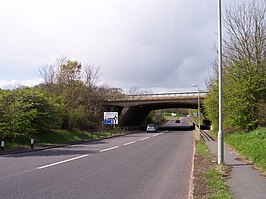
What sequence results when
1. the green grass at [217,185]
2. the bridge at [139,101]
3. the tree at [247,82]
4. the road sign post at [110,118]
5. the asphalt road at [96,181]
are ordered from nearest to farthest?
the green grass at [217,185] → the asphalt road at [96,181] → the tree at [247,82] → the road sign post at [110,118] → the bridge at [139,101]

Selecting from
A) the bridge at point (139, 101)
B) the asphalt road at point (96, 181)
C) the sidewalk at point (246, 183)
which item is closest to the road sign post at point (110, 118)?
the bridge at point (139, 101)

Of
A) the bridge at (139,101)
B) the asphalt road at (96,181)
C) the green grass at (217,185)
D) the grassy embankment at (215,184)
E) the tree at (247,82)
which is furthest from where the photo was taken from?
the bridge at (139,101)

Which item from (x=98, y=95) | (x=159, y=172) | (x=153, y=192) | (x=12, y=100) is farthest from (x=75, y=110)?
(x=153, y=192)

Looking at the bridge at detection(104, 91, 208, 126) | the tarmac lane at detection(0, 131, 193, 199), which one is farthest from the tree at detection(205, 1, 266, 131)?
the bridge at detection(104, 91, 208, 126)

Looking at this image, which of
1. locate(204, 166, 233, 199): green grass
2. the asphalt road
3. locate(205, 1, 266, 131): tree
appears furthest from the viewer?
locate(205, 1, 266, 131): tree

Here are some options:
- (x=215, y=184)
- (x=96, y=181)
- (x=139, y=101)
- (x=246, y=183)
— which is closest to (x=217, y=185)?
(x=215, y=184)

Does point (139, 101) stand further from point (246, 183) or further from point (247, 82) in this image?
point (246, 183)

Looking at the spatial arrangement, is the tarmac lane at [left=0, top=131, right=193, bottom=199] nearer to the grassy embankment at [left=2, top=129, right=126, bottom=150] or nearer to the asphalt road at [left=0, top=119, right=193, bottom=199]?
the asphalt road at [left=0, top=119, right=193, bottom=199]

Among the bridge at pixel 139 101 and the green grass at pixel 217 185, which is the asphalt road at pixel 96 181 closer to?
the green grass at pixel 217 185

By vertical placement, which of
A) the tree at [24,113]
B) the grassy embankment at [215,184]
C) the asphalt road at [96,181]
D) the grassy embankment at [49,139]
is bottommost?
the asphalt road at [96,181]

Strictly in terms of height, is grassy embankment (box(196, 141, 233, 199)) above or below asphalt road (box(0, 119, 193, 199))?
above

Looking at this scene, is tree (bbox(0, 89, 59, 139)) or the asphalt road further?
tree (bbox(0, 89, 59, 139))

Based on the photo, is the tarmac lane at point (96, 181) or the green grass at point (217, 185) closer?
the green grass at point (217, 185)

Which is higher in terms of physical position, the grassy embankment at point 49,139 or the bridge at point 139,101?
the bridge at point 139,101
